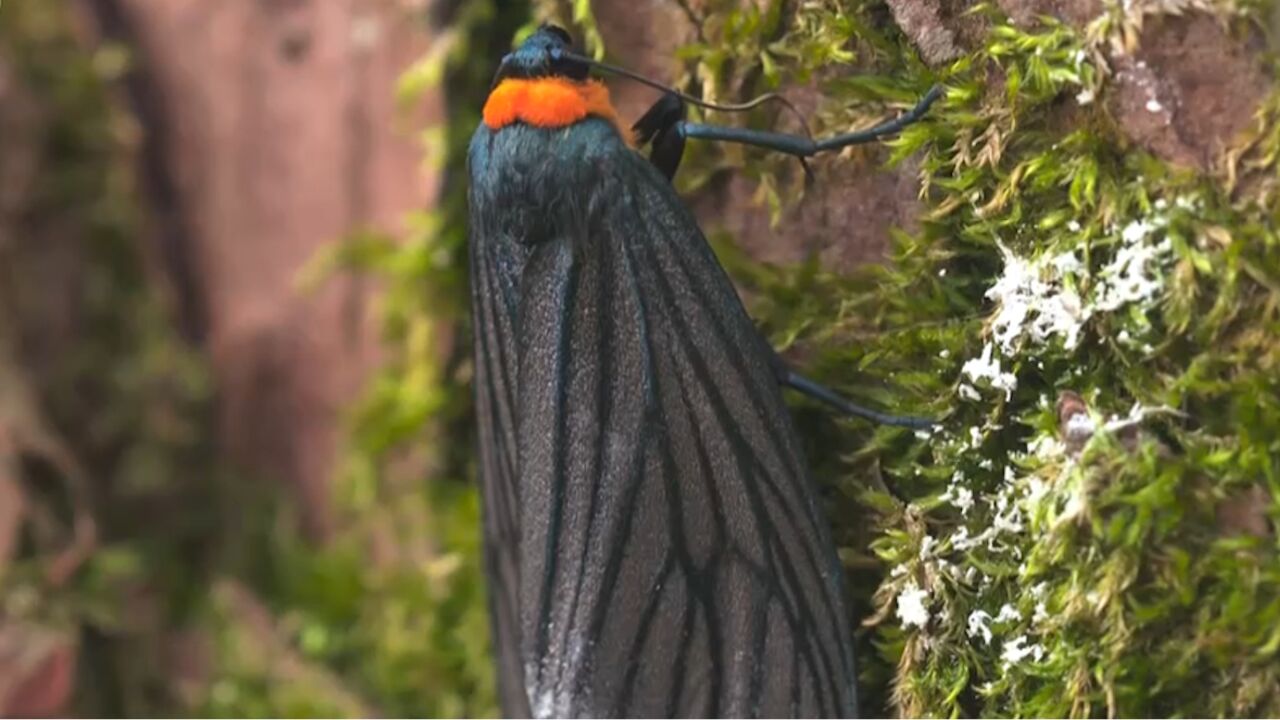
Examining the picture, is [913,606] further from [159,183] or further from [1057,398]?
[159,183]

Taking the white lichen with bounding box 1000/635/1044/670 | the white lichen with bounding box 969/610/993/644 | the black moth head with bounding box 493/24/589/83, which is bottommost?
the white lichen with bounding box 1000/635/1044/670

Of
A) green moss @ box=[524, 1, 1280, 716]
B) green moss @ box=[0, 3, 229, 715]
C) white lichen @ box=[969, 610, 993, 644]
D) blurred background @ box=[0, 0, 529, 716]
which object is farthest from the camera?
green moss @ box=[0, 3, 229, 715]

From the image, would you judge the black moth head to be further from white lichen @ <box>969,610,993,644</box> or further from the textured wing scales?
white lichen @ <box>969,610,993,644</box>

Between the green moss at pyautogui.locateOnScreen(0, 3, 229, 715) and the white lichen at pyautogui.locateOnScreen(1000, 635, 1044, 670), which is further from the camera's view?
Result: the green moss at pyautogui.locateOnScreen(0, 3, 229, 715)

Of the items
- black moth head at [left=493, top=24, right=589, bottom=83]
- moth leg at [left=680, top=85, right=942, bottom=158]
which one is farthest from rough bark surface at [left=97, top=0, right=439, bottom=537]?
moth leg at [left=680, top=85, right=942, bottom=158]

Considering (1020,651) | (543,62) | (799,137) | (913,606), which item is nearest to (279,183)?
(543,62)

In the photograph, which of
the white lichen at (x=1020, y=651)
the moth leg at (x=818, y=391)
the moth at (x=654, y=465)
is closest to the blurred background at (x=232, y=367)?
the moth at (x=654, y=465)

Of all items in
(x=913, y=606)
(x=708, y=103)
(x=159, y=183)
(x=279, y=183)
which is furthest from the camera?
(x=159, y=183)
